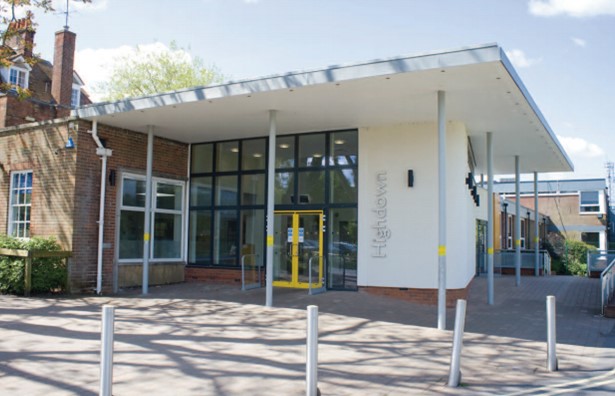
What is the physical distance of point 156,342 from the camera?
747 centimetres

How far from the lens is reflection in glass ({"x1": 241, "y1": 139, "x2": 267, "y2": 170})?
14.8m

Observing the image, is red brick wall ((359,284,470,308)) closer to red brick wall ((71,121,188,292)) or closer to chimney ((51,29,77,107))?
red brick wall ((71,121,188,292))

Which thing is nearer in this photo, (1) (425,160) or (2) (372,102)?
(2) (372,102)

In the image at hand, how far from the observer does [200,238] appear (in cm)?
1559

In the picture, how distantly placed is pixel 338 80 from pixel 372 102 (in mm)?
1718

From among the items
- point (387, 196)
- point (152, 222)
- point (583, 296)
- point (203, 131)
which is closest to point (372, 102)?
point (387, 196)

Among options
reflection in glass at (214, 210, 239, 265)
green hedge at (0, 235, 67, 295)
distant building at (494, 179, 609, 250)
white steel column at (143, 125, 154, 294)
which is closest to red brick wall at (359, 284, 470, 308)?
reflection in glass at (214, 210, 239, 265)

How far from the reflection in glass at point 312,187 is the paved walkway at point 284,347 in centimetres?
268

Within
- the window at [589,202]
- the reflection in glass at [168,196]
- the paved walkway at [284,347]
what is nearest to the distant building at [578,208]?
the window at [589,202]

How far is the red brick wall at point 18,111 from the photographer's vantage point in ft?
58.5

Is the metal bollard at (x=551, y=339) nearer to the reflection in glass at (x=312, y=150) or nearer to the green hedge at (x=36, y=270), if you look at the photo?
the reflection in glass at (x=312, y=150)

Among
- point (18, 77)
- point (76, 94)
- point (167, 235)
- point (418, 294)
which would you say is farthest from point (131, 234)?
point (76, 94)

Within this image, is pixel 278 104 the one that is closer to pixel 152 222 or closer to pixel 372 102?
pixel 372 102

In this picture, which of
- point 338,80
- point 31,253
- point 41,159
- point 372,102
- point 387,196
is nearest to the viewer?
point 338,80
